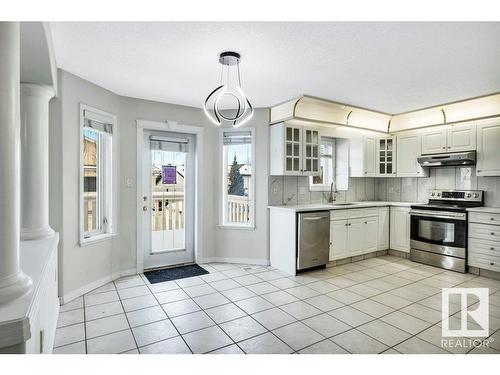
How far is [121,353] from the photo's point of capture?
86.7 inches

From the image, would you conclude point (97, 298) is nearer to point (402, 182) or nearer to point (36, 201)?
point (36, 201)

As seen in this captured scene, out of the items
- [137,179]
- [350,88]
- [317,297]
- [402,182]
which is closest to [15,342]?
[317,297]

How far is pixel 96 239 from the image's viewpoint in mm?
3549

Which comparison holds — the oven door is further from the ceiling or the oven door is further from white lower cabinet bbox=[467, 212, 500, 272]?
the ceiling

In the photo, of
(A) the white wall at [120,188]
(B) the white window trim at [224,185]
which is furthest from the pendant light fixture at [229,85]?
(A) the white wall at [120,188]

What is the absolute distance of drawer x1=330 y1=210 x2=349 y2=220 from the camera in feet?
14.5

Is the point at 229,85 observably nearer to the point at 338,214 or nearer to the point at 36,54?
the point at 36,54

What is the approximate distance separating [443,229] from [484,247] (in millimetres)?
536

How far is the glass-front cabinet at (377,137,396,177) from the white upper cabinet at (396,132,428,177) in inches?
3.5

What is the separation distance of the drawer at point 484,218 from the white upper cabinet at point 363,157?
1678mm

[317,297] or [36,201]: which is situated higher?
[36,201]

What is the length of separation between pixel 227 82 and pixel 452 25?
2111 mm

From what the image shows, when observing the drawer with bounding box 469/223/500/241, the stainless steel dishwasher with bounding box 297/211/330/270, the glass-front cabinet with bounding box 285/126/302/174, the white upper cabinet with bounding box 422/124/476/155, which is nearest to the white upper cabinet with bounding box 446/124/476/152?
the white upper cabinet with bounding box 422/124/476/155

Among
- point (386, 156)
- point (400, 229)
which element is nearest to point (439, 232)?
point (400, 229)
